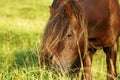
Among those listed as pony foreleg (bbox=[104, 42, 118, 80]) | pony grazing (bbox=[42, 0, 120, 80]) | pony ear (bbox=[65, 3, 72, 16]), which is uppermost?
pony ear (bbox=[65, 3, 72, 16])

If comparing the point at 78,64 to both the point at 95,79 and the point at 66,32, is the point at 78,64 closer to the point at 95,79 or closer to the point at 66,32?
the point at 95,79

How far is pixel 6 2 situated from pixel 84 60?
22613 millimetres

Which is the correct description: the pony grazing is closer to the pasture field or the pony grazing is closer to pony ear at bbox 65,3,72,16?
pony ear at bbox 65,3,72,16

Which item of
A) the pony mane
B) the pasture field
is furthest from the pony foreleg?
the pony mane

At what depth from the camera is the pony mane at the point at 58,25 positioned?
4.34 m

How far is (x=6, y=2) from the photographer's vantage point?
27.8m

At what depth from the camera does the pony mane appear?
4344mm

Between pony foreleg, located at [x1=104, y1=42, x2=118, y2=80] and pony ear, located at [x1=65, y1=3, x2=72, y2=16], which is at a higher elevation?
pony ear, located at [x1=65, y1=3, x2=72, y2=16]

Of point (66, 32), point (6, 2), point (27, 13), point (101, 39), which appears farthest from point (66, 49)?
point (6, 2)

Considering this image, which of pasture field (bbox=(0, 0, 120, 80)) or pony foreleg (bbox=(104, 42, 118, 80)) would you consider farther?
pony foreleg (bbox=(104, 42, 118, 80))

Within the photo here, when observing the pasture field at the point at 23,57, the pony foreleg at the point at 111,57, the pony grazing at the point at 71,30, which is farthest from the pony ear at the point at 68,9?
the pony foreleg at the point at 111,57

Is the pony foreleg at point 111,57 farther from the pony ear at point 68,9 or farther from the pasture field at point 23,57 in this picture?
the pony ear at point 68,9

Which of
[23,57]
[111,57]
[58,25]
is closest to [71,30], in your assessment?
[58,25]

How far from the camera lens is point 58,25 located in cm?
441
